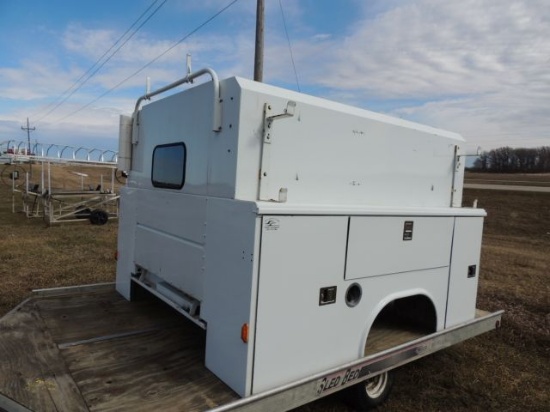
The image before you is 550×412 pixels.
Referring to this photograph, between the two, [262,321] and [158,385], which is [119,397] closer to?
[158,385]

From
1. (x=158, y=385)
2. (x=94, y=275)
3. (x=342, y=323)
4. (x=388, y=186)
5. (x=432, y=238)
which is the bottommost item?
(x=94, y=275)

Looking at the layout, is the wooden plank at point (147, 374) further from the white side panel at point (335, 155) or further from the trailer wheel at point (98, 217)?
the trailer wheel at point (98, 217)

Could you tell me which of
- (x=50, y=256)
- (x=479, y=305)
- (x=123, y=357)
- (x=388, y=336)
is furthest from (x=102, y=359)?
(x=50, y=256)

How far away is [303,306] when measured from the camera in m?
2.45

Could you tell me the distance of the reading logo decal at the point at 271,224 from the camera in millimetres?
2248

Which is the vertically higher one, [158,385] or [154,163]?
[154,163]

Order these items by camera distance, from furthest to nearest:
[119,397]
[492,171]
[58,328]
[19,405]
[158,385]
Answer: [492,171] < [58,328] < [158,385] < [119,397] < [19,405]

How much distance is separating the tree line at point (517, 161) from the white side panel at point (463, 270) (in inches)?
2590

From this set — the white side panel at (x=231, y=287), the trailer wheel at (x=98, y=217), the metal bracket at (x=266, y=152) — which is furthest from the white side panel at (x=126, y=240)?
the trailer wheel at (x=98, y=217)

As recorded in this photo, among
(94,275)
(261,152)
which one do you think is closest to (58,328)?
(261,152)

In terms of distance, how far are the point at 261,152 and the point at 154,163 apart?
131 cm

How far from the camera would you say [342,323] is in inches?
104

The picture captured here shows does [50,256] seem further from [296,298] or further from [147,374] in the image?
[296,298]

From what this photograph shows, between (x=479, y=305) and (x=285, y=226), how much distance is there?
→ 476 cm
